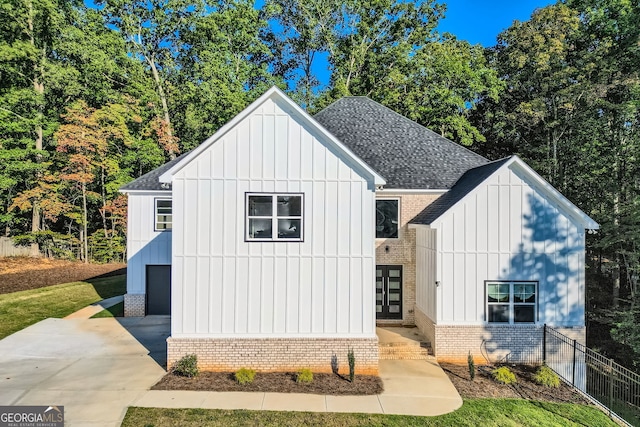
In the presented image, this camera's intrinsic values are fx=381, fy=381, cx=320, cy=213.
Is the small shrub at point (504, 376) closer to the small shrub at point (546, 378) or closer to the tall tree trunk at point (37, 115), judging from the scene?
the small shrub at point (546, 378)

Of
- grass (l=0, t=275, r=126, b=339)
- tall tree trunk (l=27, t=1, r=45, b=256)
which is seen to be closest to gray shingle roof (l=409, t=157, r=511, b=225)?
grass (l=0, t=275, r=126, b=339)

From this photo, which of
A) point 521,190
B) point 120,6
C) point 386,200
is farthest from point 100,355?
point 120,6

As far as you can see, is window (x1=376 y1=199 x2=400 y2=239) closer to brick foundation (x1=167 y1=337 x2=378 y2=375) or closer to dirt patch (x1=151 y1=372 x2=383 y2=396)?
brick foundation (x1=167 y1=337 x2=378 y2=375)

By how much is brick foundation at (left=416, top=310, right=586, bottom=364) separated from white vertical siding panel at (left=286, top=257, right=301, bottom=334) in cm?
456

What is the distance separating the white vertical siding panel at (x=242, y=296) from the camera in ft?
34.9

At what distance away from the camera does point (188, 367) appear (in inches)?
400

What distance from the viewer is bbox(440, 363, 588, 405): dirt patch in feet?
32.3

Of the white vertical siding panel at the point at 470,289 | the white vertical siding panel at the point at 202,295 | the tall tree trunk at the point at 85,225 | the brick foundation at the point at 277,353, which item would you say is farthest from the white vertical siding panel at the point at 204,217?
the tall tree trunk at the point at 85,225

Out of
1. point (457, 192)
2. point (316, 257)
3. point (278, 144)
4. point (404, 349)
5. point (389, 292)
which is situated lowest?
point (404, 349)

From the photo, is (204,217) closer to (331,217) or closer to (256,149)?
(256,149)

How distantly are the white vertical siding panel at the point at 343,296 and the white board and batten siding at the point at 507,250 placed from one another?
3183 millimetres

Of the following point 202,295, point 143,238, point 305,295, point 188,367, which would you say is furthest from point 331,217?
point 143,238

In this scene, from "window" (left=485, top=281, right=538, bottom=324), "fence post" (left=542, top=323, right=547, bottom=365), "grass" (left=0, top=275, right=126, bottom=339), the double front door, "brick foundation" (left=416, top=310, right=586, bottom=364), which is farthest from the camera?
"grass" (left=0, top=275, right=126, bottom=339)

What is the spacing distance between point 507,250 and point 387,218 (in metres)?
4.55
